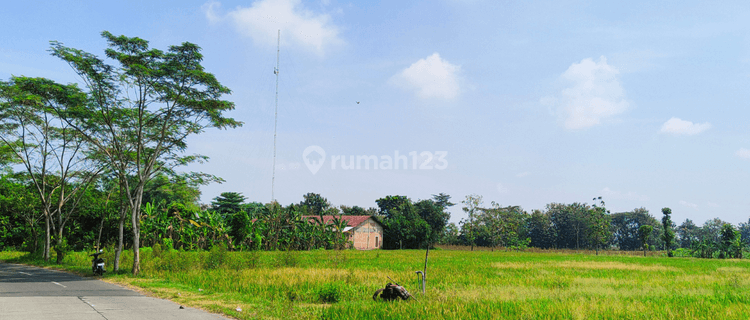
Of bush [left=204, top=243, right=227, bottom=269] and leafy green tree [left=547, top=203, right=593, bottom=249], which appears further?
leafy green tree [left=547, top=203, right=593, bottom=249]

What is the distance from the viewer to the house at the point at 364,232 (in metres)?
55.8

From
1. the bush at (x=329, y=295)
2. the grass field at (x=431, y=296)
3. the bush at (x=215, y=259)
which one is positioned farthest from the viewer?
the bush at (x=215, y=259)

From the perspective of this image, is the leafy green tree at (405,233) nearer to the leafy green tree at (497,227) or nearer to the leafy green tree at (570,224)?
the leafy green tree at (497,227)

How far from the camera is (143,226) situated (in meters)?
32.9

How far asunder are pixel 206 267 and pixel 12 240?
91.8ft

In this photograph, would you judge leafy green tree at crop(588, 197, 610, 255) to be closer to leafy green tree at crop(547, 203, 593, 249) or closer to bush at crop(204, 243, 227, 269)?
leafy green tree at crop(547, 203, 593, 249)

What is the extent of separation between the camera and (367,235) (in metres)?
58.3

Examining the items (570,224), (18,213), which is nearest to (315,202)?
(570,224)

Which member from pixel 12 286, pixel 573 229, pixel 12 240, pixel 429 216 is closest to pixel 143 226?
pixel 12 240

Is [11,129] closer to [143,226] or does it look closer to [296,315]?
[143,226]

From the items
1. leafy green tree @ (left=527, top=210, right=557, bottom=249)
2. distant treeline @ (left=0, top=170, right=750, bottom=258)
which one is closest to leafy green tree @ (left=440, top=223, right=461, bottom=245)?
distant treeline @ (left=0, top=170, right=750, bottom=258)

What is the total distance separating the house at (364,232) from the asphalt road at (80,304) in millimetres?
40062

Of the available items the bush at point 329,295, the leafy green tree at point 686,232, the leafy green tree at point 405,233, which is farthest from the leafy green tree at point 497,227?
the leafy green tree at point 686,232

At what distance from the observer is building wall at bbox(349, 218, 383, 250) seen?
56.3 m
